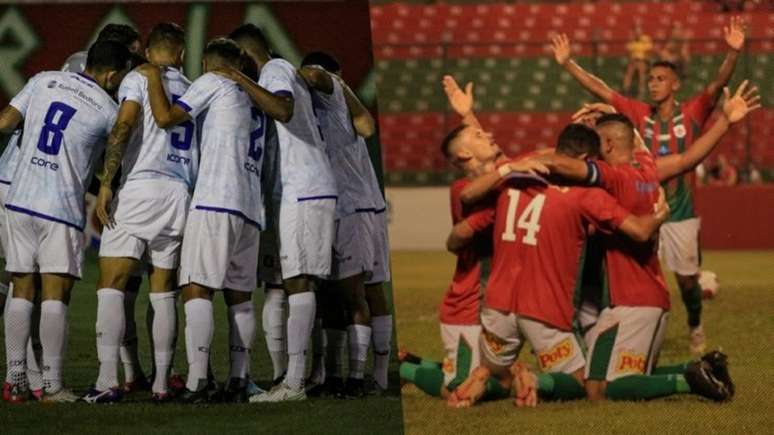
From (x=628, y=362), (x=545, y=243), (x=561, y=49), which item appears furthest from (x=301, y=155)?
(x=561, y=49)

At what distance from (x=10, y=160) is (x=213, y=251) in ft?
4.85

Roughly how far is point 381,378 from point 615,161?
1667 millimetres

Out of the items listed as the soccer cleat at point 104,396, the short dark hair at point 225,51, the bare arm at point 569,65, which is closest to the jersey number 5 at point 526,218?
the short dark hair at point 225,51

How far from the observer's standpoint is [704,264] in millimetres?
19406

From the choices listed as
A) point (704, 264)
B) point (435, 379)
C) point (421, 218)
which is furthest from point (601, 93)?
point (421, 218)

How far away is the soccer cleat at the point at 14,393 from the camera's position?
25.5 ft

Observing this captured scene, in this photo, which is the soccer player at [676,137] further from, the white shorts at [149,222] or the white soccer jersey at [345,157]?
the white shorts at [149,222]

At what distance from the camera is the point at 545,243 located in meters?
7.70

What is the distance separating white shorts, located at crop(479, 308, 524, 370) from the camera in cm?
779

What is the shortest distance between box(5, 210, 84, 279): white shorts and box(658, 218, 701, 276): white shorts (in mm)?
4952

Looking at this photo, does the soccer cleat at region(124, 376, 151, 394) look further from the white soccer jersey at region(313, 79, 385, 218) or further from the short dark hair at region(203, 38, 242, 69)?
the short dark hair at region(203, 38, 242, 69)

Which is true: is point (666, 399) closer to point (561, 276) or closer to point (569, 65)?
point (561, 276)

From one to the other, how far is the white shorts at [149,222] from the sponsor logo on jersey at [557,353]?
1.88 metres

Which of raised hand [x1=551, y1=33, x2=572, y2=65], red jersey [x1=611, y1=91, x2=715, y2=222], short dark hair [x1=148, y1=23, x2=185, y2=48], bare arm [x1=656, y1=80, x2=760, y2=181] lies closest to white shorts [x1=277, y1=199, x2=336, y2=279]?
short dark hair [x1=148, y1=23, x2=185, y2=48]
